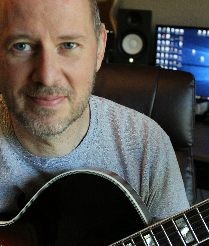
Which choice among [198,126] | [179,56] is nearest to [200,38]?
[179,56]

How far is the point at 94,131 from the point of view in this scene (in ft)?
3.45

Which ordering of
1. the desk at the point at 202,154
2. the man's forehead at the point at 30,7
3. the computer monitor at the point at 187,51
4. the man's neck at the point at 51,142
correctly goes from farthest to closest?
1. the computer monitor at the point at 187,51
2. the desk at the point at 202,154
3. the man's neck at the point at 51,142
4. the man's forehead at the point at 30,7

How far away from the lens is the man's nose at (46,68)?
85cm

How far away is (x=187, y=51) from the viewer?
2.13m

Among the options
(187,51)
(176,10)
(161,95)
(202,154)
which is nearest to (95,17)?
(161,95)

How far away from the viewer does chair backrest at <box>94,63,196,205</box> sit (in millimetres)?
1362

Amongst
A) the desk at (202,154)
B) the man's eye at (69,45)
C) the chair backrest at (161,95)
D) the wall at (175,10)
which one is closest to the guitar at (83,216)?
Result: the man's eye at (69,45)

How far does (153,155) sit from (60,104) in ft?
0.91

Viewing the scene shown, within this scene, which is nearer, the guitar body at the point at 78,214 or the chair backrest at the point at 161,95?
the guitar body at the point at 78,214

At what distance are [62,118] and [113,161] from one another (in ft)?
0.63

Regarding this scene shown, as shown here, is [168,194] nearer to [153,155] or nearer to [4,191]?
[153,155]

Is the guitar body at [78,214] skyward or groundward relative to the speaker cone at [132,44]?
groundward

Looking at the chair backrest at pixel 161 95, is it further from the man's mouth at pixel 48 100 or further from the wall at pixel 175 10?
the wall at pixel 175 10

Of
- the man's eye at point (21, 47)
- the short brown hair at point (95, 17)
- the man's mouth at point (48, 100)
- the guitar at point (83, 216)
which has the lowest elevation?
the guitar at point (83, 216)
